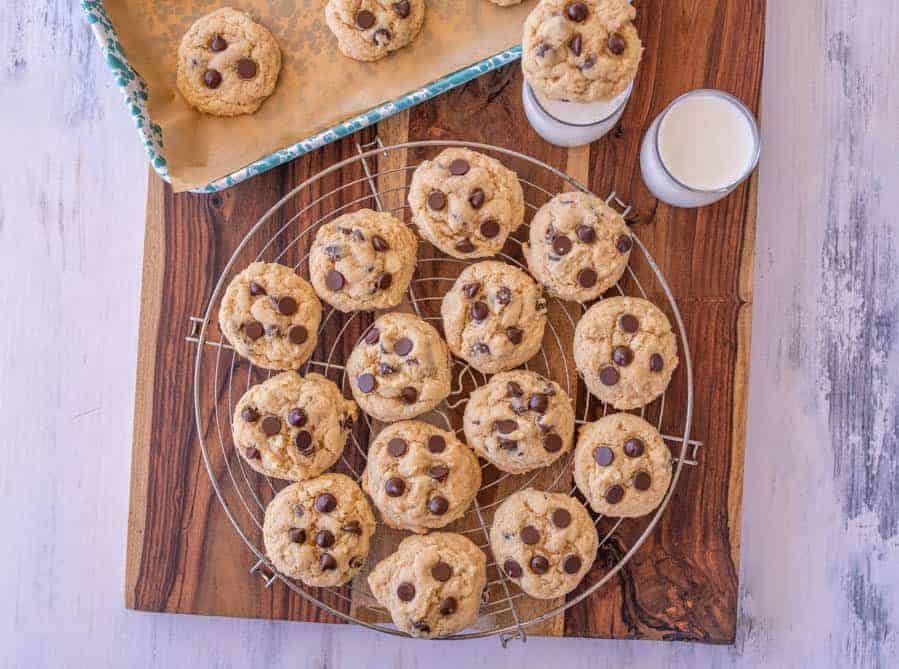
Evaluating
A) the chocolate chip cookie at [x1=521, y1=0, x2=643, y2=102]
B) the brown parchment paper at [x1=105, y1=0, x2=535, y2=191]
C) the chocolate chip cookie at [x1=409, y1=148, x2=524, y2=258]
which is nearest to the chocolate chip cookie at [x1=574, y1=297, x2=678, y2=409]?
the chocolate chip cookie at [x1=409, y1=148, x2=524, y2=258]

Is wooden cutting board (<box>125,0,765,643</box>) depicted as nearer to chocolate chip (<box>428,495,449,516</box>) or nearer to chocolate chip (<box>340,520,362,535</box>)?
chocolate chip (<box>340,520,362,535</box>)

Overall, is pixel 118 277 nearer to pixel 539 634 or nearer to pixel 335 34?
pixel 335 34

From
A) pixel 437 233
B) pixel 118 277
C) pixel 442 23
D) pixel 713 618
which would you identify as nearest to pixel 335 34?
pixel 442 23

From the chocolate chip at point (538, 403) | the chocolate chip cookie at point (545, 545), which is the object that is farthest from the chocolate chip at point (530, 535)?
the chocolate chip at point (538, 403)

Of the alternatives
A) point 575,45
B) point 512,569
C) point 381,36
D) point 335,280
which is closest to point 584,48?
point 575,45

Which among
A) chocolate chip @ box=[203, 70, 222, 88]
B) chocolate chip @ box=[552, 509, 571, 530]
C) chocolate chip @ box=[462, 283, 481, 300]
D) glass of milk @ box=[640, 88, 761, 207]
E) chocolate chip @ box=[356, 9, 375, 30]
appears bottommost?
chocolate chip @ box=[552, 509, 571, 530]

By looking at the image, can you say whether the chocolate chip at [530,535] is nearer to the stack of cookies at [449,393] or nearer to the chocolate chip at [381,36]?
the stack of cookies at [449,393]
